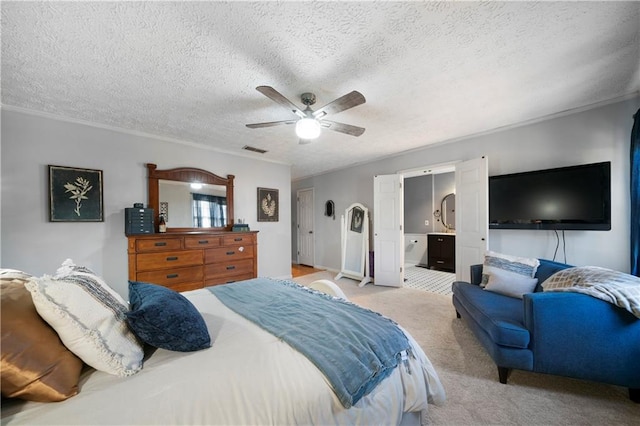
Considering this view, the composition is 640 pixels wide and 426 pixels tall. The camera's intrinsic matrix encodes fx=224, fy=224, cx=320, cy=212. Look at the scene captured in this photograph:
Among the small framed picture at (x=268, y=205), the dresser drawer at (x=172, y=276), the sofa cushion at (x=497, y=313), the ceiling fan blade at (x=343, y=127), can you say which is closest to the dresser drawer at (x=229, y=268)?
the dresser drawer at (x=172, y=276)

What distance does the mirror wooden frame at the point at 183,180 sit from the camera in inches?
125

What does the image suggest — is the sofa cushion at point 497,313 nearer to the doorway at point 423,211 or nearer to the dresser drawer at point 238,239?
the dresser drawer at point 238,239

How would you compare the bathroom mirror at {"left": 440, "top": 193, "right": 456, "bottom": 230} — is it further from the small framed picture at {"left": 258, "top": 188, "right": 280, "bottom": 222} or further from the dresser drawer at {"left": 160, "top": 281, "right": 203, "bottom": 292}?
the dresser drawer at {"left": 160, "top": 281, "right": 203, "bottom": 292}

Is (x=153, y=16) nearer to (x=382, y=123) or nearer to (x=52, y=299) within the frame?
(x=52, y=299)

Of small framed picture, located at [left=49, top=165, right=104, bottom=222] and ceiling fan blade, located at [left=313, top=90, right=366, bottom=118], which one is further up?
ceiling fan blade, located at [left=313, top=90, right=366, bottom=118]

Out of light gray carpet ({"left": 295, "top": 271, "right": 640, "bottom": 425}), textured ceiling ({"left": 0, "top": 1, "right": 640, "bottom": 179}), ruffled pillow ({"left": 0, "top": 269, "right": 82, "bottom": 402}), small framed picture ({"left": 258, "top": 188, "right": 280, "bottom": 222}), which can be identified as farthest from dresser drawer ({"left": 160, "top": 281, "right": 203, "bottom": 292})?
light gray carpet ({"left": 295, "top": 271, "right": 640, "bottom": 425})

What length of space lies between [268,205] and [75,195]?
2.61 m

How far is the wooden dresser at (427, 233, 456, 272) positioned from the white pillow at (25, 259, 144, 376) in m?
5.58

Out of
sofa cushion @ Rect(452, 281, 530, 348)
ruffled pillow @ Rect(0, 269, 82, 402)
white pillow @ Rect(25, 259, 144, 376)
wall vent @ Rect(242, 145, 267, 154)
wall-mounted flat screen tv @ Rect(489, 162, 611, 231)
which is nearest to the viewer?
ruffled pillow @ Rect(0, 269, 82, 402)

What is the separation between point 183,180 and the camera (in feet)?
11.3

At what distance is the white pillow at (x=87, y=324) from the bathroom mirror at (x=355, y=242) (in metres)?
3.95

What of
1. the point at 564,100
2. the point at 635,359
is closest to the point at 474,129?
the point at 564,100

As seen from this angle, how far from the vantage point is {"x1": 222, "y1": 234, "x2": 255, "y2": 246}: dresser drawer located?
11.4ft

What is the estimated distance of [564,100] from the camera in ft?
7.77
